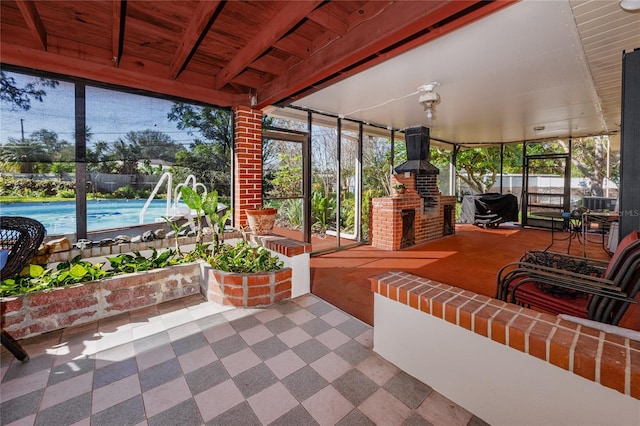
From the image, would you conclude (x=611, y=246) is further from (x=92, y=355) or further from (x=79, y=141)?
(x=79, y=141)

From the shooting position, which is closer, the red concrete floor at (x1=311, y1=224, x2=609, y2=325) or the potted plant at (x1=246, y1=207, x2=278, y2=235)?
the red concrete floor at (x1=311, y1=224, x2=609, y2=325)

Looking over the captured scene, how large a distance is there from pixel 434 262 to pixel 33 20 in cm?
495

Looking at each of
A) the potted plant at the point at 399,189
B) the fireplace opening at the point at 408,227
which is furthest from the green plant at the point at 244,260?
the potted plant at the point at 399,189

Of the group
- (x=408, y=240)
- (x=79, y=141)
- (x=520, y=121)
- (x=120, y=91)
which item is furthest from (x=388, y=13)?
(x=520, y=121)

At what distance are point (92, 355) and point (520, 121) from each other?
23.7 ft

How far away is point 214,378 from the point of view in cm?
176

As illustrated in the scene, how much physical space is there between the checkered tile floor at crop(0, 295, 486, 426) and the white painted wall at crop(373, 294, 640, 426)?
4.0 inches

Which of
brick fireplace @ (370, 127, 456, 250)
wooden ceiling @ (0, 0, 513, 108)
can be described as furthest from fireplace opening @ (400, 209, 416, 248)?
wooden ceiling @ (0, 0, 513, 108)

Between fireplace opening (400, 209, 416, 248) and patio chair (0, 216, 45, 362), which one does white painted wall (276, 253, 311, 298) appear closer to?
patio chair (0, 216, 45, 362)

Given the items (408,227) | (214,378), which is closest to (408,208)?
(408,227)

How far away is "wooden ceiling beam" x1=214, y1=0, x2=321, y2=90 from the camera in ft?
6.25

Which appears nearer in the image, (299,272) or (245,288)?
(245,288)

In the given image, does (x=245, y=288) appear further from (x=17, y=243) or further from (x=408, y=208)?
(x=408, y=208)

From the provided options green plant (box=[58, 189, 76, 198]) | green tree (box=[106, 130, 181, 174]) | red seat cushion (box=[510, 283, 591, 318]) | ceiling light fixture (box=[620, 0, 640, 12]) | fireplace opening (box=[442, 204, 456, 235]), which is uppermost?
ceiling light fixture (box=[620, 0, 640, 12])
